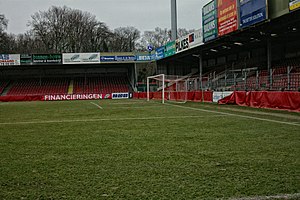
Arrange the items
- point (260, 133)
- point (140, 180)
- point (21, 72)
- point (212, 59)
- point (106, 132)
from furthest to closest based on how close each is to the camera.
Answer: point (21, 72) → point (212, 59) → point (106, 132) → point (260, 133) → point (140, 180)

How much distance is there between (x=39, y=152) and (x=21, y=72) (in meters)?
53.1

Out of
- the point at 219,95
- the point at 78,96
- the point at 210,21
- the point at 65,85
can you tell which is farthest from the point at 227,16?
the point at 65,85

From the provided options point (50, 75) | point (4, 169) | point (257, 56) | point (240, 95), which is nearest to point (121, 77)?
point (50, 75)

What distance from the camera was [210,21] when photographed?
25281mm

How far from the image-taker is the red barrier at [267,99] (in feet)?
49.4

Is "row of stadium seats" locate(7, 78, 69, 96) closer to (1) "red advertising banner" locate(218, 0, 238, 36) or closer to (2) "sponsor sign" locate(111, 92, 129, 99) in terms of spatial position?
(2) "sponsor sign" locate(111, 92, 129, 99)

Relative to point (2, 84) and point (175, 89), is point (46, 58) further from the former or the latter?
point (175, 89)

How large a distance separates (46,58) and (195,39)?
25.9m

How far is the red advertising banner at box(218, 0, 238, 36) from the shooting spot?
21.8 metres

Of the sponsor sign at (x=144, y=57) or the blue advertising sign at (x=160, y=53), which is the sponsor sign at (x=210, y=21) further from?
the sponsor sign at (x=144, y=57)

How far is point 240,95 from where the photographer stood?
20.7 meters

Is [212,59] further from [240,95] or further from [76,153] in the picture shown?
[76,153]

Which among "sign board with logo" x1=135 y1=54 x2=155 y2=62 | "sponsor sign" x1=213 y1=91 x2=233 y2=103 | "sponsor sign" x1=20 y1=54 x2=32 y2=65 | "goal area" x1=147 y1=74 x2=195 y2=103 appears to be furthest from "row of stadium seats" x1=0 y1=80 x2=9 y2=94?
"sponsor sign" x1=213 y1=91 x2=233 y2=103

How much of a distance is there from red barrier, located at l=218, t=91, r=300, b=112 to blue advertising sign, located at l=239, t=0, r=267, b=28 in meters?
4.49
